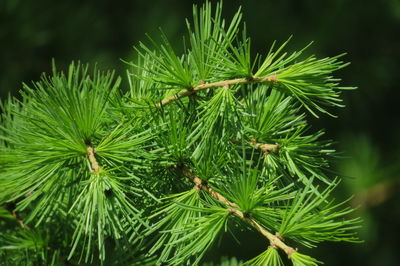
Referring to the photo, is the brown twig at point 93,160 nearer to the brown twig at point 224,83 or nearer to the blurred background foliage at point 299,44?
the brown twig at point 224,83

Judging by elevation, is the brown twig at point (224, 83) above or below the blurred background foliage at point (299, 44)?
below

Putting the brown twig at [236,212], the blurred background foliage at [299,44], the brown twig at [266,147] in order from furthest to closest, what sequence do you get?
1. the blurred background foliage at [299,44]
2. the brown twig at [266,147]
3. the brown twig at [236,212]

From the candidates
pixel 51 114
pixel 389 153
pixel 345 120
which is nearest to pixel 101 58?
pixel 345 120

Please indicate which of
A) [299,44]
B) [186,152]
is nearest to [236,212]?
[186,152]

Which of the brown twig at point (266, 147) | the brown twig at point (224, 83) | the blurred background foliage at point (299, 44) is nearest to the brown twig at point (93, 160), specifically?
the brown twig at point (224, 83)

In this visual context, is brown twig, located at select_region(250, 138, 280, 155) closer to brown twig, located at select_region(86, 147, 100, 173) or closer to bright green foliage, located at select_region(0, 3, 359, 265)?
bright green foliage, located at select_region(0, 3, 359, 265)

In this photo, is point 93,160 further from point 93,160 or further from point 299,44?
point 299,44
